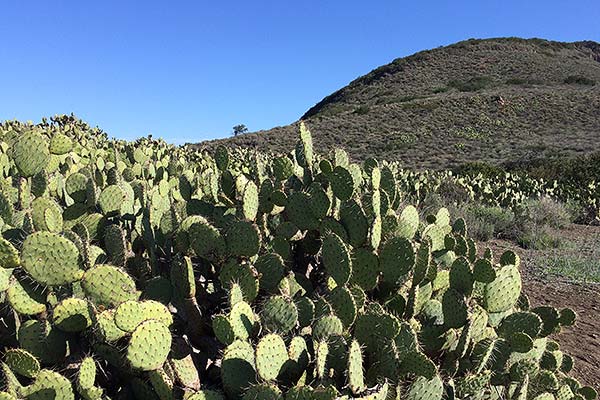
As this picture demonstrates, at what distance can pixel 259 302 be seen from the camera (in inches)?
104

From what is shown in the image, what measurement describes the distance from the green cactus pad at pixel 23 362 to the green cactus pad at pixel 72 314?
0.48 ft

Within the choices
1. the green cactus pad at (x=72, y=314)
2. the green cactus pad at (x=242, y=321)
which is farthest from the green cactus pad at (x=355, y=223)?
the green cactus pad at (x=72, y=314)

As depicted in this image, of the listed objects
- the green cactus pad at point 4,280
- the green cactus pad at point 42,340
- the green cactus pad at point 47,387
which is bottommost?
the green cactus pad at point 47,387

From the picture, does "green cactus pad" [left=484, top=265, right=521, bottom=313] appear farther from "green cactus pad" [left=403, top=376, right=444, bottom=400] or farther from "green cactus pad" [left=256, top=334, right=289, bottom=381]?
"green cactus pad" [left=256, top=334, right=289, bottom=381]

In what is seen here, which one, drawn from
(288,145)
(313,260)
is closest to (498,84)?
(288,145)

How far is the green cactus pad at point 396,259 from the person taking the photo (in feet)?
8.29

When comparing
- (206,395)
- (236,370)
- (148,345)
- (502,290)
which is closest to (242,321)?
(236,370)

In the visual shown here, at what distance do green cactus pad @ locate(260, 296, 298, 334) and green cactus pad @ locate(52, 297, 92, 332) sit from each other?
2.17ft

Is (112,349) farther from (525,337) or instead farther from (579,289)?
(579,289)

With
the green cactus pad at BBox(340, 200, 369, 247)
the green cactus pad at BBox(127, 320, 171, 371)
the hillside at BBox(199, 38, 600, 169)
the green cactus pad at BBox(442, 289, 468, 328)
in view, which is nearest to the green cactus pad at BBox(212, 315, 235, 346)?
the green cactus pad at BBox(127, 320, 171, 371)

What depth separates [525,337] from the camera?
2582mm

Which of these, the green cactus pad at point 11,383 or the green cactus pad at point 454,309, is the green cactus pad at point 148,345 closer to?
the green cactus pad at point 11,383

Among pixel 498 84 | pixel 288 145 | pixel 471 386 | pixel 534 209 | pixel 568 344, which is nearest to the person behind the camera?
pixel 471 386

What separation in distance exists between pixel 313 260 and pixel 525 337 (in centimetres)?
111
